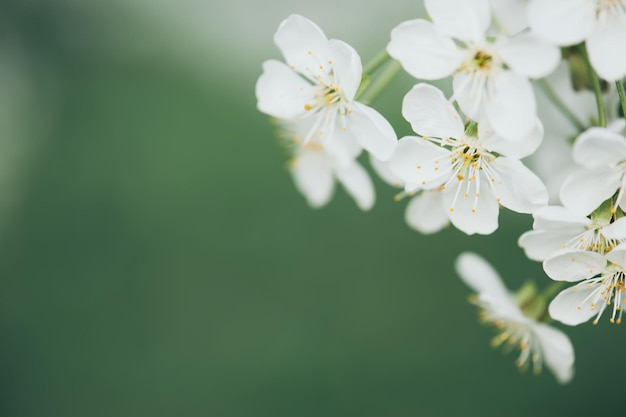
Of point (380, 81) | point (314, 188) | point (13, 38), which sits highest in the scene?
A: point (13, 38)

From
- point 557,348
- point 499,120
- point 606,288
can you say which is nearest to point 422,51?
point 499,120

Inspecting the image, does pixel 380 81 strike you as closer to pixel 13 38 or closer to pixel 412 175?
pixel 412 175

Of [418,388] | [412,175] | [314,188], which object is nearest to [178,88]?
[418,388]

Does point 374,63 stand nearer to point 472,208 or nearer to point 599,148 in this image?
point 472,208

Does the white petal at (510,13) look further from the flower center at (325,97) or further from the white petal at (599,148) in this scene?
the white petal at (599,148)

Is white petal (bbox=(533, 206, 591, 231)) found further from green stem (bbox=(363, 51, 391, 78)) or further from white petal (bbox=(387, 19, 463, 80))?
green stem (bbox=(363, 51, 391, 78))

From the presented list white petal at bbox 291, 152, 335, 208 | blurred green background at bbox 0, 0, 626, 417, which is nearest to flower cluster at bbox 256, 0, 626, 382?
white petal at bbox 291, 152, 335, 208
